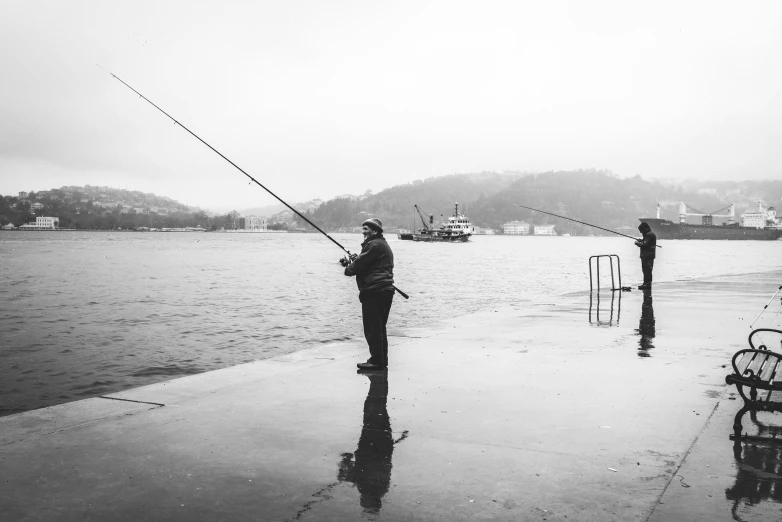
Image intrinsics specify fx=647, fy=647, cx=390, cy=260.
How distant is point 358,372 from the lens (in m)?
7.62

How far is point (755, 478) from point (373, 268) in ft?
15.1

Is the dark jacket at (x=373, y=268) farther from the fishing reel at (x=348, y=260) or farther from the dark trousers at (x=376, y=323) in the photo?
the fishing reel at (x=348, y=260)

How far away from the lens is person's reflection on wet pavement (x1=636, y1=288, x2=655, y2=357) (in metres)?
9.00

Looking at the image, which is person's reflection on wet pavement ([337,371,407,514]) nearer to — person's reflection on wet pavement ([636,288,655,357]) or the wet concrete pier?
the wet concrete pier

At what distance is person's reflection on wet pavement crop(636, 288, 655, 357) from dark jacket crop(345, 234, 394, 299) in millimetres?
3622

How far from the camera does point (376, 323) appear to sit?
25.5 ft

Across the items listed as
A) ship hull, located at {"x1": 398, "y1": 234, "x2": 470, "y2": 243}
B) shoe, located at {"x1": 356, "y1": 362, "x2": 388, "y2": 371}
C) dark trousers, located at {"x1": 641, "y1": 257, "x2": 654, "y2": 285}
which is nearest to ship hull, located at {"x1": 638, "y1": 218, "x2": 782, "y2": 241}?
ship hull, located at {"x1": 398, "y1": 234, "x2": 470, "y2": 243}

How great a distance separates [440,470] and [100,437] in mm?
2670

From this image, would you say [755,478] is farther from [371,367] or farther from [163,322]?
[163,322]

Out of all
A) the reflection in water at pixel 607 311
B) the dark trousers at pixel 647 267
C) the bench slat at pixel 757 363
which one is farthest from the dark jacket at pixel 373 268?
the dark trousers at pixel 647 267

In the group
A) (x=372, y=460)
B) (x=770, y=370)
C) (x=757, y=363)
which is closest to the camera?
(x=372, y=460)

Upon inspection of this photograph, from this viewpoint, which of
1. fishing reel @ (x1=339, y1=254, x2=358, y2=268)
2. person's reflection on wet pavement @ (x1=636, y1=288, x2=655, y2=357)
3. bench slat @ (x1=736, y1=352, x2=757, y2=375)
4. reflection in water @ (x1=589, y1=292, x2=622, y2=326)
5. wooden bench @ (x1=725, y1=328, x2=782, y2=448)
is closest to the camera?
wooden bench @ (x1=725, y1=328, x2=782, y2=448)

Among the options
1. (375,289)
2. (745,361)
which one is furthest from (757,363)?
(375,289)

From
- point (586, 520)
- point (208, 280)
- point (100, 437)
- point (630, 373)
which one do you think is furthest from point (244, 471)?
point (208, 280)
